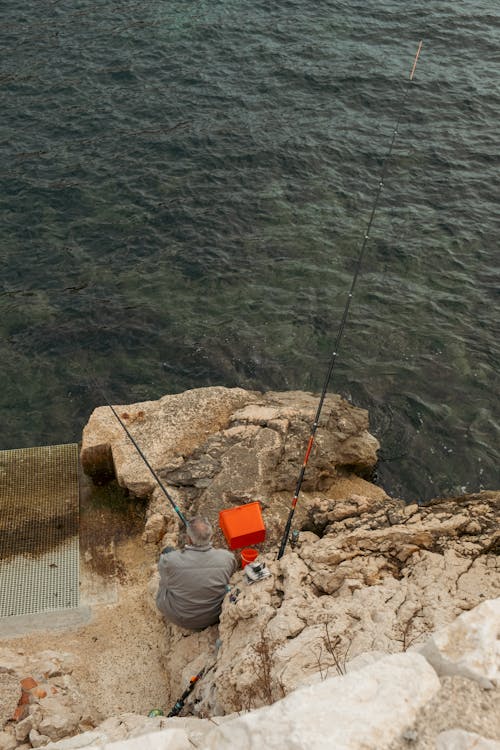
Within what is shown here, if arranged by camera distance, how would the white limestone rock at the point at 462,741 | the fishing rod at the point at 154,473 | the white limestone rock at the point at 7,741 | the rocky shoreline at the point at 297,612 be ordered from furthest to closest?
the fishing rod at the point at 154,473 < the white limestone rock at the point at 7,741 < the rocky shoreline at the point at 297,612 < the white limestone rock at the point at 462,741

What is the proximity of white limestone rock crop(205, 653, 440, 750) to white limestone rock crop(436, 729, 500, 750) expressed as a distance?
0.54ft

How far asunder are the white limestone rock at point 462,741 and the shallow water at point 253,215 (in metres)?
6.59

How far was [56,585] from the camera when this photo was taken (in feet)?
24.0

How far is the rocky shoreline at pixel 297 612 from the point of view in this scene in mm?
3082

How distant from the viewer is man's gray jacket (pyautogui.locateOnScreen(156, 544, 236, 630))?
19.9ft

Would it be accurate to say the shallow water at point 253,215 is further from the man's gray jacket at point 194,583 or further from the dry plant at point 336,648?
the dry plant at point 336,648

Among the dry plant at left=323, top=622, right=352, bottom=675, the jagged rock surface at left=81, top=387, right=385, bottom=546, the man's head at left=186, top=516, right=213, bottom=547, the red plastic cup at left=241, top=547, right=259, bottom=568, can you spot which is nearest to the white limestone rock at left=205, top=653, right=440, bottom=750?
the dry plant at left=323, top=622, right=352, bottom=675

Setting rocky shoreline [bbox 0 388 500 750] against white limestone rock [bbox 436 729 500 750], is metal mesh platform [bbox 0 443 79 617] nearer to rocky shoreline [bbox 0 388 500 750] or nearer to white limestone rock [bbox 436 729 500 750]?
rocky shoreline [bbox 0 388 500 750]

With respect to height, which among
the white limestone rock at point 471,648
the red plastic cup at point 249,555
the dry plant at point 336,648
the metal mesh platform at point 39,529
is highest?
the white limestone rock at point 471,648

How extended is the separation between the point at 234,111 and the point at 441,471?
10227 millimetres

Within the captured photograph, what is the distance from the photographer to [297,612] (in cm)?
551

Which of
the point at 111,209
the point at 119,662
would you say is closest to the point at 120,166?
the point at 111,209

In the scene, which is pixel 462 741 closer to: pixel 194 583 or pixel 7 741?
pixel 194 583

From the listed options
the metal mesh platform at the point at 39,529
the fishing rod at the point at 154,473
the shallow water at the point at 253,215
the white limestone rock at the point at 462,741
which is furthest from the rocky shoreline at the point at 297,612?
the shallow water at the point at 253,215
